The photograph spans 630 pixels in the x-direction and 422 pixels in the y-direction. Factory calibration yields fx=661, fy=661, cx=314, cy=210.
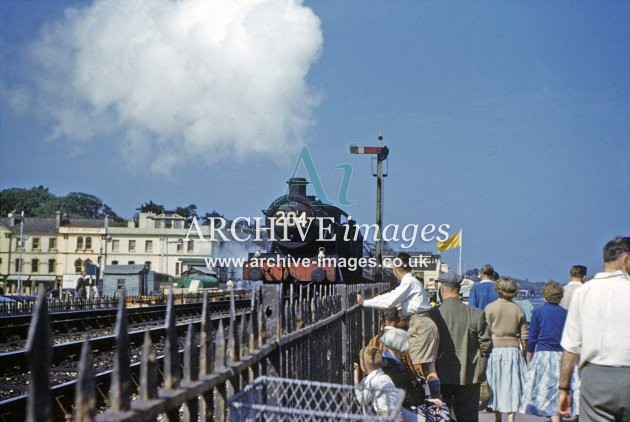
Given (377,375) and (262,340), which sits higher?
(262,340)

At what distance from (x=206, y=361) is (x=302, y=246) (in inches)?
703

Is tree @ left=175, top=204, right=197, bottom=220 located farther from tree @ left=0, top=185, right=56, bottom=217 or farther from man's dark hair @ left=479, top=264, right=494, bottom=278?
man's dark hair @ left=479, top=264, right=494, bottom=278

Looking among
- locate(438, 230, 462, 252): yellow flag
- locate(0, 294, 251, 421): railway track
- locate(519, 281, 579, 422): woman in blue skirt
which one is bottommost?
locate(0, 294, 251, 421): railway track

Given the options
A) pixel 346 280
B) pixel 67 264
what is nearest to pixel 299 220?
pixel 346 280

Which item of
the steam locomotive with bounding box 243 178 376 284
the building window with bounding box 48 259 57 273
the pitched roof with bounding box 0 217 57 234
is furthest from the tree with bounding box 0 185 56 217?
the steam locomotive with bounding box 243 178 376 284

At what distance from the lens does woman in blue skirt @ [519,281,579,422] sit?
714 cm

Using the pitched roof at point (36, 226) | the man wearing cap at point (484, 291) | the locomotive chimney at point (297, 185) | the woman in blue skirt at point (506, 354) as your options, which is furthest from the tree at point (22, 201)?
the woman in blue skirt at point (506, 354)

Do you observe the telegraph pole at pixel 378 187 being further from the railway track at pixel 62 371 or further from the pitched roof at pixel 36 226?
the pitched roof at pixel 36 226

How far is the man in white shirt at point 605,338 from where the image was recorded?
4.30m

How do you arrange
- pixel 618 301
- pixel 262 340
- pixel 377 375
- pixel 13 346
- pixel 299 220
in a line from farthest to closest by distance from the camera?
pixel 299 220, pixel 13 346, pixel 377 375, pixel 618 301, pixel 262 340

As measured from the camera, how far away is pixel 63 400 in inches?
304

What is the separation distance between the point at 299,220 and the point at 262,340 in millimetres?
17128

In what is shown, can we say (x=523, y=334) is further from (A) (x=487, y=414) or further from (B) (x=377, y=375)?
(B) (x=377, y=375)

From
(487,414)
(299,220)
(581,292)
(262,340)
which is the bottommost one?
(487,414)
